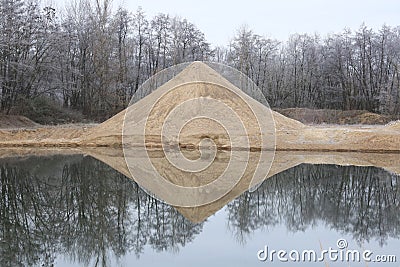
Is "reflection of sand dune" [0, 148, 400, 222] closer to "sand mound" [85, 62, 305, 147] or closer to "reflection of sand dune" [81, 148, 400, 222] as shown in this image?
"reflection of sand dune" [81, 148, 400, 222]

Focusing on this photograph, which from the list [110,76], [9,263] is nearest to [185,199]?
[9,263]

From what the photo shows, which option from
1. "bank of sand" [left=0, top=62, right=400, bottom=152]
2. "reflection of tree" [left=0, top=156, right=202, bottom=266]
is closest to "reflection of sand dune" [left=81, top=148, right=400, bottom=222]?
"bank of sand" [left=0, top=62, right=400, bottom=152]

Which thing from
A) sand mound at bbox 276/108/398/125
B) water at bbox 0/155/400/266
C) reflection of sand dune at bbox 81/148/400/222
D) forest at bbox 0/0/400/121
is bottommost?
water at bbox 0/155/400/266

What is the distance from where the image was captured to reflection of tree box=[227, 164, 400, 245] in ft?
25.5

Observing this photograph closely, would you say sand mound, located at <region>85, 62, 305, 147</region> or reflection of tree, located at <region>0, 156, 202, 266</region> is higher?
sand mound, located at <region>85, 62, 305, 147</region>

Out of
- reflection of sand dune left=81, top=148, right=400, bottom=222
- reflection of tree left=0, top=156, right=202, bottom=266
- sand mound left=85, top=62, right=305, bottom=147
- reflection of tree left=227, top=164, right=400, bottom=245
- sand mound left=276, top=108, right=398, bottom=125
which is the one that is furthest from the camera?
sand mound left=276, top=108, right=398, bottom=125

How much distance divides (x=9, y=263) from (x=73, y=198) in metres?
4.26

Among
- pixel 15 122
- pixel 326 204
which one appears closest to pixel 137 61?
pixel 15 122

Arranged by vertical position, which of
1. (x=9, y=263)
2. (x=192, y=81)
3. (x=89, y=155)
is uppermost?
(x=192, y=81)

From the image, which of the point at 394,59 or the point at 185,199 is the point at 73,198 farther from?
the point at 394,59

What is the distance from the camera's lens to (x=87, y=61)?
30.1 m

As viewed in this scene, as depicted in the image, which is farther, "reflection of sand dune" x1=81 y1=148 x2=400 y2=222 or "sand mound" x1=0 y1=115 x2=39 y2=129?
"sand mound" x1=0 y1=115 x2=39 y2=129

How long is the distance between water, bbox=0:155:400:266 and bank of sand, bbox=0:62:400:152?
22.9 ft

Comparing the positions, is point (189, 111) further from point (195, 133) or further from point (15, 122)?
point (15, 122)
